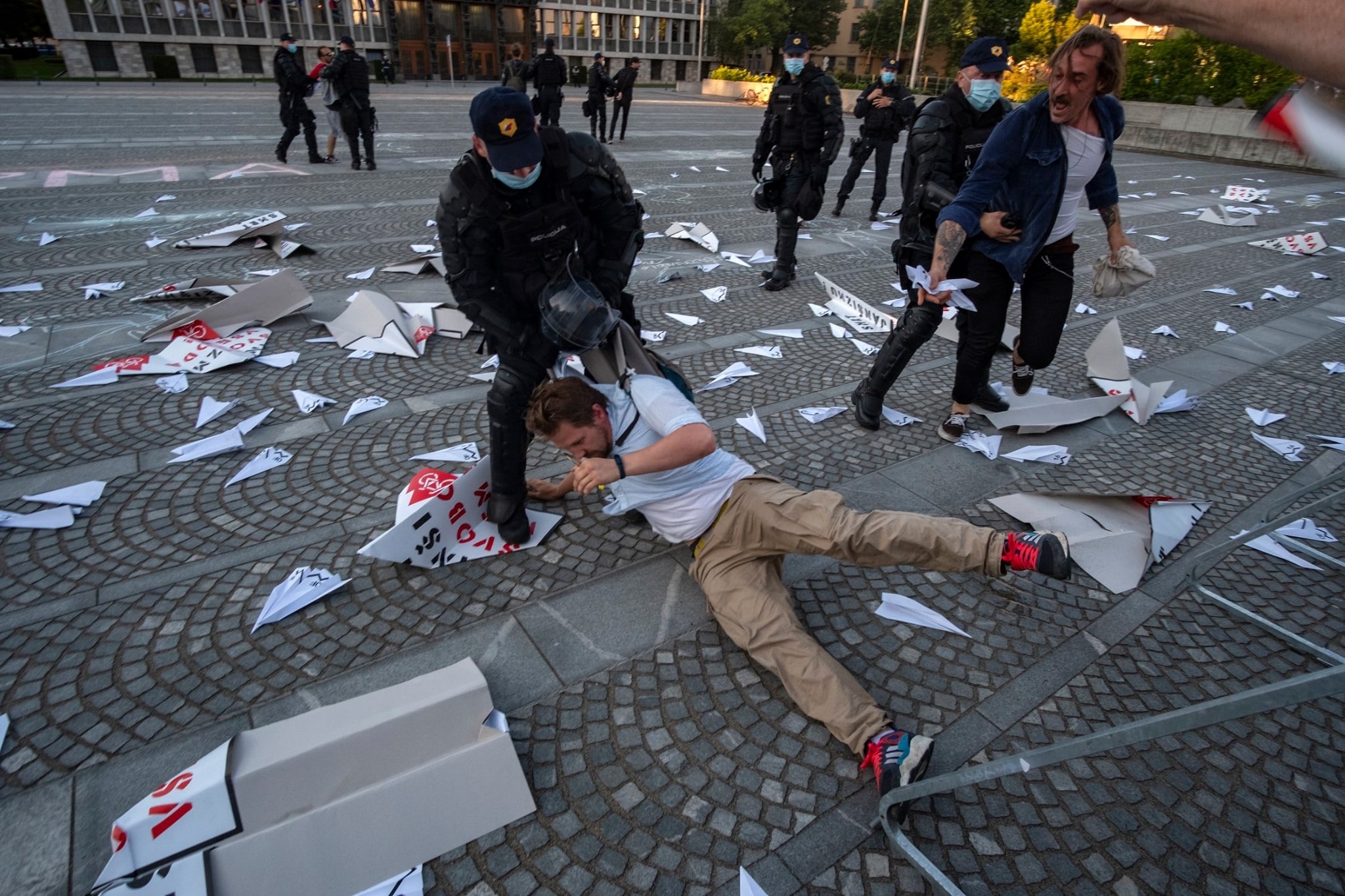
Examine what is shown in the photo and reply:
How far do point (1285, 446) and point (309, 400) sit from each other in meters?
6.33

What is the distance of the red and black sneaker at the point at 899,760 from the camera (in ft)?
7.18

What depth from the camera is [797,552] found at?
2727 millimetres

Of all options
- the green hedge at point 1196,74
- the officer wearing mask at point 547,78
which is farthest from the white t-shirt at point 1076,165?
the green hedge at point 1196,74

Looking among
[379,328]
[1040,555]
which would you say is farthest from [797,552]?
[379,328]

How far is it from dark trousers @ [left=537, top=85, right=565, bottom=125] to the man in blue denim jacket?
11944 mm

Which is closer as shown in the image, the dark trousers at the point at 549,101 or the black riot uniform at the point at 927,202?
the black riot uniform at the point at 927,202

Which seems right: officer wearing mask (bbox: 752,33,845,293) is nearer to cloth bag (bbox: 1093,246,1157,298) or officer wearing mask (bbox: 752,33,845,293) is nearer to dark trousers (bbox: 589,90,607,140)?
cloth bag (bbox: 1093,246,1157,298)

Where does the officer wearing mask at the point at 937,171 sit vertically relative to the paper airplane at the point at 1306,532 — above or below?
above

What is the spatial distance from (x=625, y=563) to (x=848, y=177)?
370 inches

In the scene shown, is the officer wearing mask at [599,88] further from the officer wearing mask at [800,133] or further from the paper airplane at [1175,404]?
the paper airplane at [1175,404]

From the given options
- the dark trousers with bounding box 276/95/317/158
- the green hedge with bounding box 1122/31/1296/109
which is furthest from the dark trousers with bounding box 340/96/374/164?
the green hedge with bounding box 1122/31/1296/109

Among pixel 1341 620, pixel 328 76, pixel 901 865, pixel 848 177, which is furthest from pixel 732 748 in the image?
pixel 328 76

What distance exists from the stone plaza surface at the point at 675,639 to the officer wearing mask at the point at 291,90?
714cm

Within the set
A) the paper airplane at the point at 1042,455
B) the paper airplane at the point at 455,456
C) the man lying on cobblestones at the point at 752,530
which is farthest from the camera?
the paper airplane at the point at 1042,455
